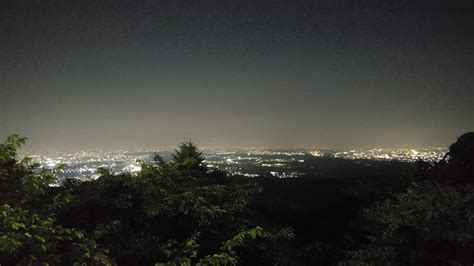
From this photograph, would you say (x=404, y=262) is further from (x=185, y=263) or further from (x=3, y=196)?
(x=3, y=196)

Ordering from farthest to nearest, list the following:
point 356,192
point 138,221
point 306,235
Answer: point 356,192 < point 306,235 < point 138,221

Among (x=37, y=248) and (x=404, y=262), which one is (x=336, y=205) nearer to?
(x=404, y=262)

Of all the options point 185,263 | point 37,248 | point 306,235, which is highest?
point 37,248

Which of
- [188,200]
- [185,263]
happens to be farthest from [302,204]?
[185,263]

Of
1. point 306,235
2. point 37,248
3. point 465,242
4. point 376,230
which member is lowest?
point 306,235

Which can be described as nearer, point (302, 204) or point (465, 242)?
point (465, 242)

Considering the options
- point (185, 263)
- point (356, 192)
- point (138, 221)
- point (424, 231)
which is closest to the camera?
point (185, 263)

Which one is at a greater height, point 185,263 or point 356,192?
point 185,263

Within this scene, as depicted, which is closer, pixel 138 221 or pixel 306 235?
pixel 138 221

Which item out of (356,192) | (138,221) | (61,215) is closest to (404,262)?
(138,221)
